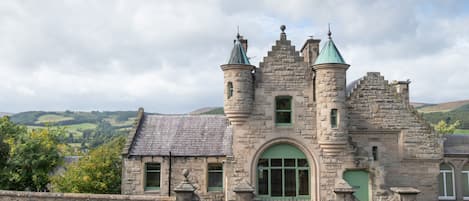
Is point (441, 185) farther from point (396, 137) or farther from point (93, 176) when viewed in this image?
point (93, 176)

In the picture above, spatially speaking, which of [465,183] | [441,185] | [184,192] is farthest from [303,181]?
[465,183]

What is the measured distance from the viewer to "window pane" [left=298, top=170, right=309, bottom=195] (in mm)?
19969

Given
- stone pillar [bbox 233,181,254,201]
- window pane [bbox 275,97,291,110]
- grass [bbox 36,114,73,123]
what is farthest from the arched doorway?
grass [bbox 36,114,73,123]

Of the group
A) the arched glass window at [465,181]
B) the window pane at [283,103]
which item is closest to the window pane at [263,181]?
the window pane at [283,103]

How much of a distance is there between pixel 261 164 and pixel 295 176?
5.84ft

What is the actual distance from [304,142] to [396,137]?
486 cm

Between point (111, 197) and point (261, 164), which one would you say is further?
point (261, 164)

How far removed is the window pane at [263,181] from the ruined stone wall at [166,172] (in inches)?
89.4

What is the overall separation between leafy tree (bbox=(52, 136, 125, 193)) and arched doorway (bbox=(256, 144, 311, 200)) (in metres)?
8.93

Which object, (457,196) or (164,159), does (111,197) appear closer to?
(164,159)

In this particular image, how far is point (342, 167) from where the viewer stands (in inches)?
765

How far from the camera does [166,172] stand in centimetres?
2125

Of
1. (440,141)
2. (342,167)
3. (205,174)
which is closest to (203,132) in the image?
(205,174)

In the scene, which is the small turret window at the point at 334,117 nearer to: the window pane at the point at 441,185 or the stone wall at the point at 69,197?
the window pane at the point at 441,185
